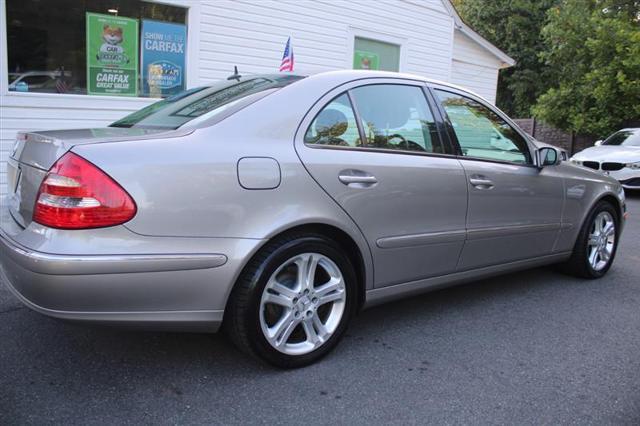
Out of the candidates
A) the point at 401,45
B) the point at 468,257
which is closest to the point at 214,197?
the point at 468,257

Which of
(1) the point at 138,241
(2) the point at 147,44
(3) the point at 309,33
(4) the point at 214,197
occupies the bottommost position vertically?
(1) the point at 138,241

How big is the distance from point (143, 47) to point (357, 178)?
5.46m

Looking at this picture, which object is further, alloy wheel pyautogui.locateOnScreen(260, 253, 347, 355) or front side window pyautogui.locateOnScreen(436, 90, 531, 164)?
front side window pyautogui.locateOnScreen(436, 90, 531, 164)

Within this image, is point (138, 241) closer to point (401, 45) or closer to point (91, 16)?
point (91, 16)

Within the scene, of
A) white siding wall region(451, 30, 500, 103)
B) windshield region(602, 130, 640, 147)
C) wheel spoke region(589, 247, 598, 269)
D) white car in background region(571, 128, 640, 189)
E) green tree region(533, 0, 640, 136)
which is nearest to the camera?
wheel spoke region(589, 247, 598, 269)

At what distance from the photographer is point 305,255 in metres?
2.80

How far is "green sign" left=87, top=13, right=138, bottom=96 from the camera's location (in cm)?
700

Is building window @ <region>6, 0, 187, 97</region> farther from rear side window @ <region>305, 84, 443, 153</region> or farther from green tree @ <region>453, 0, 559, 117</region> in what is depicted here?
green tree @ <region>453, 0, 559, 117</region>

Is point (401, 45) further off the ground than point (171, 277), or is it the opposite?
point (401, 45)

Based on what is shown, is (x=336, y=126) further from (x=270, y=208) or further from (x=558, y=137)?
(x=558, y=137)

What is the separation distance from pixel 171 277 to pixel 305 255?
0.69 m

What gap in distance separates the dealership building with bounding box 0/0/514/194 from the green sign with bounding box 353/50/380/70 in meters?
0.02

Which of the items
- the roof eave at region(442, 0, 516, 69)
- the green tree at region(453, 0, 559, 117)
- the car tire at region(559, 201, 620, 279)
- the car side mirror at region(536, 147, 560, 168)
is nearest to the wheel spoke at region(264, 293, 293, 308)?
the car side mirror at region(536, 147, 560, 168)

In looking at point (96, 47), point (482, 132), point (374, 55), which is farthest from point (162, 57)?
point (482, 132)
